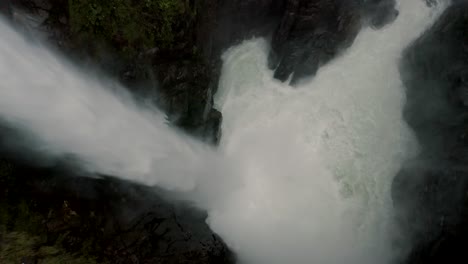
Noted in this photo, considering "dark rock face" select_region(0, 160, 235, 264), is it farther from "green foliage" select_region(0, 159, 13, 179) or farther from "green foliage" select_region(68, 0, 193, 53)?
"green foliage" select_region(68, 0, 193, 53)

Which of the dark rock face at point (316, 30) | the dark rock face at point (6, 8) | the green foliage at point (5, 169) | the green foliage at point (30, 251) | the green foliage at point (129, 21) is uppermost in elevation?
the dark rock face at point (316, 30)

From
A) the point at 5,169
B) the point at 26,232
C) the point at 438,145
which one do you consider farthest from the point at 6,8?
the point at 438,145

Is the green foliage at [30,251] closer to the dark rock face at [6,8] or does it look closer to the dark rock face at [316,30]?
the dark rock face at [6,8]

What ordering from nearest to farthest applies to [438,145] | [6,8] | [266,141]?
[6,8], [438,145], [266,141]

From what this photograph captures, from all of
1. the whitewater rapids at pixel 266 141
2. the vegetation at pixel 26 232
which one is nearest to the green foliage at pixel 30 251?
the vegetation at pixel 26 232

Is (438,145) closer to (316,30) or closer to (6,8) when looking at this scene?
(316,30)

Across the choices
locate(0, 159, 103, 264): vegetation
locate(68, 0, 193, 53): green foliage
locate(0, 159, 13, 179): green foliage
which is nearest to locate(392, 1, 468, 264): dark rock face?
locate(68, 0, 193, 53): green foliage
